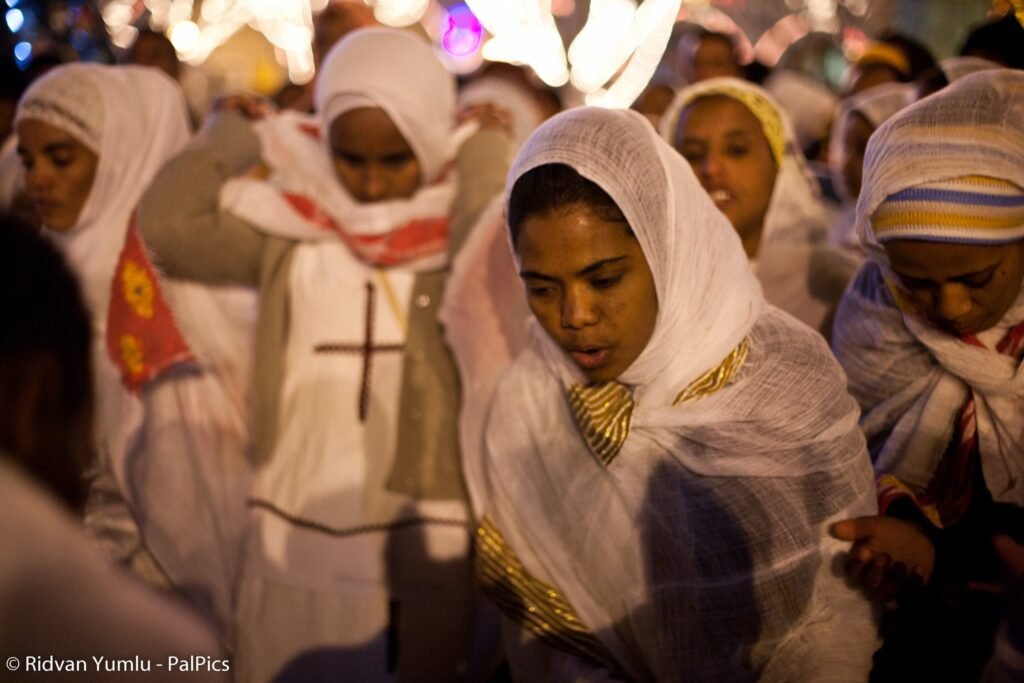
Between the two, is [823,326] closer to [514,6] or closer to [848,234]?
[848,234]

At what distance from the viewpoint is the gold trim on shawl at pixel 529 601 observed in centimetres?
248

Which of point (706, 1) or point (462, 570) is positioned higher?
point (706, 1)

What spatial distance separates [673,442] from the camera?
7.83ft

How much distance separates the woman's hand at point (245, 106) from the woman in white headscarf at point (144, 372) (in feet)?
1.28

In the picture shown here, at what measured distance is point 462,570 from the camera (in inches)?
133

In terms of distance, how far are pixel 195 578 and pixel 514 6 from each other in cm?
468

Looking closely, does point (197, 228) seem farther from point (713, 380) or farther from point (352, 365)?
point (713, 380)

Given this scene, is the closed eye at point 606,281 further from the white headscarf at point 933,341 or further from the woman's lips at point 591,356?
the white headscarf at point 933,341

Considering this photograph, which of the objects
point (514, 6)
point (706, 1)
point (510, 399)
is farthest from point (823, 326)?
point (706, 1)

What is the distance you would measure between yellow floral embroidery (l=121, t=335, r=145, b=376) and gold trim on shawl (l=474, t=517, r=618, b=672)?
1.63 m

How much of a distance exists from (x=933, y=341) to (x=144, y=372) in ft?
8.36

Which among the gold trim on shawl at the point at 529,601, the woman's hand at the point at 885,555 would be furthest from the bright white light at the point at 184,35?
the woman's hand at the point at 885,555

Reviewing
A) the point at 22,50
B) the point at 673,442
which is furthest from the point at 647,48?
the point at 22,50

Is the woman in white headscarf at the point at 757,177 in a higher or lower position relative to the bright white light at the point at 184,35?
higher
